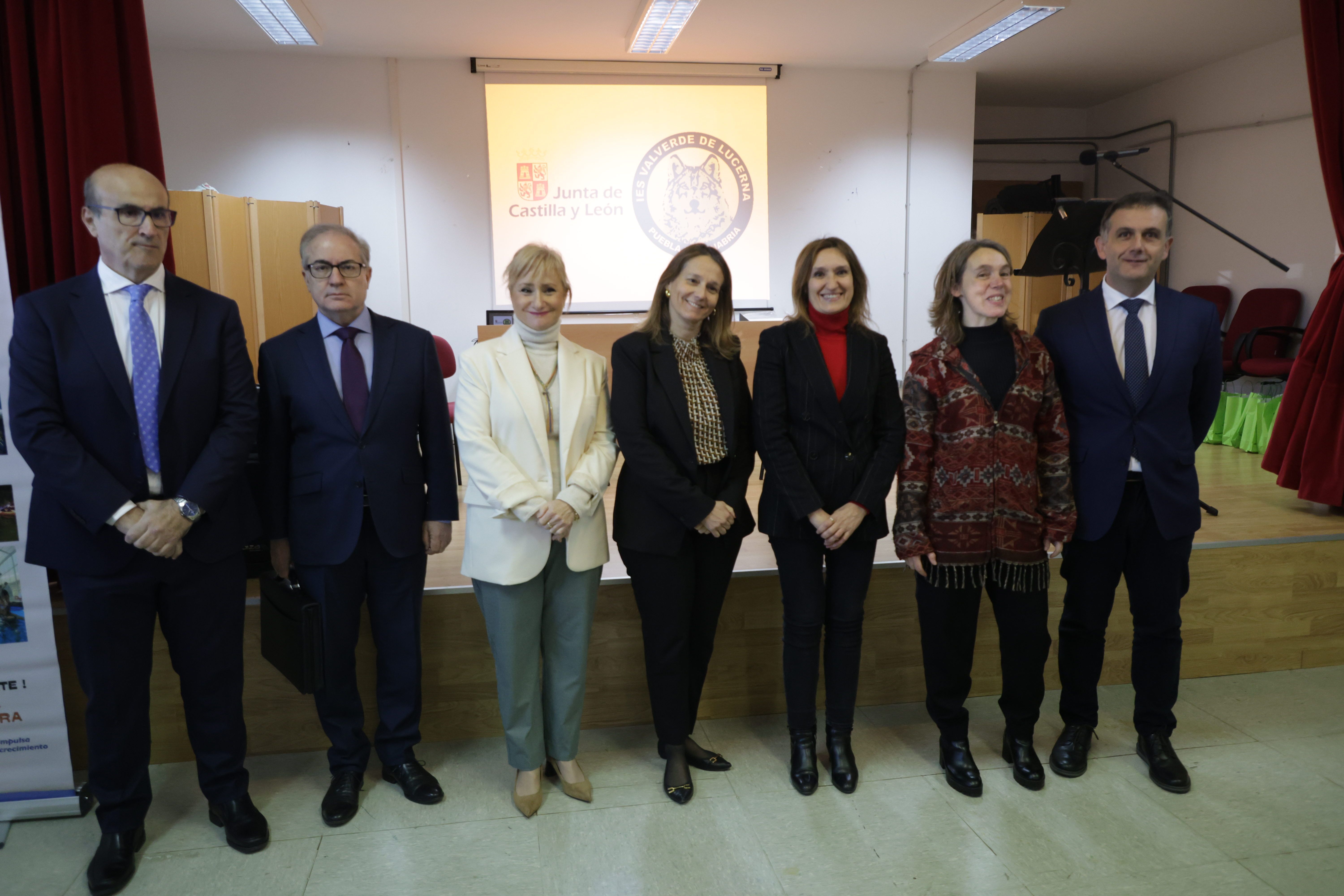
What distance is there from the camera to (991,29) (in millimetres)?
6363

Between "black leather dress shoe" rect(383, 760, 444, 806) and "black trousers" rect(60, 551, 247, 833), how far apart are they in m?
0.39

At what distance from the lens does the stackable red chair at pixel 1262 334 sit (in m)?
6.04

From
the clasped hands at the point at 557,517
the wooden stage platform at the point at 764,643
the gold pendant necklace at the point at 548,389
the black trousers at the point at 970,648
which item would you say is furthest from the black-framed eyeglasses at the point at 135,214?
the black trousers at the point at 970,648

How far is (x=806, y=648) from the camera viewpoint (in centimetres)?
238

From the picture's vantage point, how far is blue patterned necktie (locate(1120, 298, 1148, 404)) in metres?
2.33

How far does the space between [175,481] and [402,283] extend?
5.49 metres

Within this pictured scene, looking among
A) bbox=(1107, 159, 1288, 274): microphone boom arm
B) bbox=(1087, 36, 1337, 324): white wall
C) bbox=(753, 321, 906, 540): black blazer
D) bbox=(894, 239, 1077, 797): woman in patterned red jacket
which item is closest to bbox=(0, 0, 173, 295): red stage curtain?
bbox=(753, 321, 906, 540): black blazer

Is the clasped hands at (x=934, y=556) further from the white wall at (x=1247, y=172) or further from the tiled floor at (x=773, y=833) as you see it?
the white wall at (x=1247, y=172)

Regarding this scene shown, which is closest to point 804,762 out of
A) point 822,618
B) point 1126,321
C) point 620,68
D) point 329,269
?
point 822,618

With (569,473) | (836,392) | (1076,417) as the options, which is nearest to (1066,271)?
(1076,417)

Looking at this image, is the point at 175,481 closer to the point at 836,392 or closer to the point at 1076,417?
the point at 836,392

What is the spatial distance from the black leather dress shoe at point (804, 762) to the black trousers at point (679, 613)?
319 mm

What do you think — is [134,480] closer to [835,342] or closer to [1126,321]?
[835,342]

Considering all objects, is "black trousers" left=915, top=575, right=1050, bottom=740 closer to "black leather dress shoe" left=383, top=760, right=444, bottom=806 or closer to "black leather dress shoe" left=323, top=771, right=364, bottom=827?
"black leather dress shoe" left=383, top=760, right=444, bottom=806
